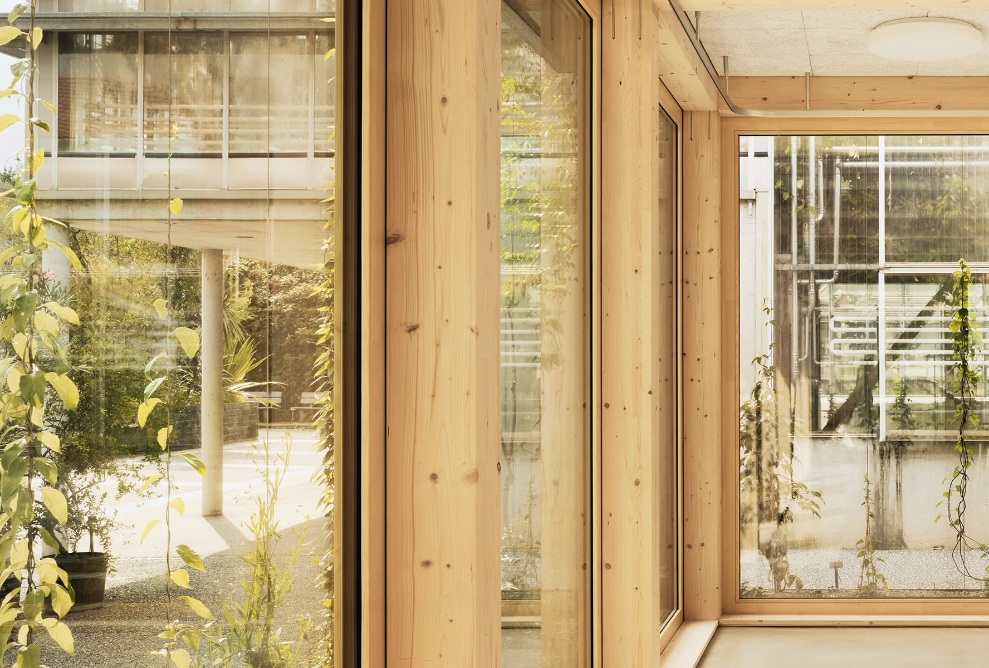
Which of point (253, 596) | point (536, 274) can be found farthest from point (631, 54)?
point (253, 596)

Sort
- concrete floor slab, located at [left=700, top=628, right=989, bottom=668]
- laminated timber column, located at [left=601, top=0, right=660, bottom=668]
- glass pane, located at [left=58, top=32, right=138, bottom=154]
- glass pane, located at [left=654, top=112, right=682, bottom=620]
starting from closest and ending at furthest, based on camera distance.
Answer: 1. glass pane, located at [left=58, top=32, right=138, bottom=154]
2. laminated timber column, located at [left=601, top=0, right=660, bottom=668]
3. concrete floor slab, located at [left=700, top=628, right=989, bottom=668]
4. glass pane, located at [left=654, top=112, right=682, bottom=620]

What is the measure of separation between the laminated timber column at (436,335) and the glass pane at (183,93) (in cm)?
43

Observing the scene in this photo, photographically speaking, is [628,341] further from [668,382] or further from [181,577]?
[181,577]

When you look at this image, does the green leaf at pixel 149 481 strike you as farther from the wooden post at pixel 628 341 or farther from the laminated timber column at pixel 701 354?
the laminated timber column at pixel 701 354

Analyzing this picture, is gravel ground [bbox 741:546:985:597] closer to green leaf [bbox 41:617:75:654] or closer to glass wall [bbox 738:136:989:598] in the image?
glass wall [bbox 738:136:989:598]

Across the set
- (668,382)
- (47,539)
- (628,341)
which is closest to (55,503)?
(47,539)

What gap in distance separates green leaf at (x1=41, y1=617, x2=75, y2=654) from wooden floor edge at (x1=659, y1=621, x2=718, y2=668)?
10.6 ft

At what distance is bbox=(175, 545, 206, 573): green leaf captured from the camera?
120 cm

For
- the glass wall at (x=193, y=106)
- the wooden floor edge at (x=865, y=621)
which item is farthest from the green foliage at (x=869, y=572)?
the glass wall at (x=193, y=106)

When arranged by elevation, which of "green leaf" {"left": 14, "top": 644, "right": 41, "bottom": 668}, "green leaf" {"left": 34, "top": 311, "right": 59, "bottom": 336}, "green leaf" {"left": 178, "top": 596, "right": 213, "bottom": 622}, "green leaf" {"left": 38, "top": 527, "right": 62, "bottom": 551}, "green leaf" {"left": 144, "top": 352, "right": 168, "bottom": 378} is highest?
"green leaf" {"left": 34, "top": 311, "right": 59, "bottom": 336}

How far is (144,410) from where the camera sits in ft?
3.73

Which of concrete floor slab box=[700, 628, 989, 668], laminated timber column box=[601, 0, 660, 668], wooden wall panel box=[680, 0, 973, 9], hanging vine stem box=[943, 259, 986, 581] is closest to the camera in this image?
laminated timber column box=[601, 0, 660, 668]

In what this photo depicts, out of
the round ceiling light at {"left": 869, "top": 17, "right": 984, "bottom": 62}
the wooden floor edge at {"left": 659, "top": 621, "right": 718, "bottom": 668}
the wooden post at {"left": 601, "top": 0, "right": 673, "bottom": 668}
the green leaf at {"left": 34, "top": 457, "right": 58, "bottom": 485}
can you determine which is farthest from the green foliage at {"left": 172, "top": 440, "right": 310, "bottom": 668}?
the round ceiling light at {"left": 869, "top": 17, "right": 984, "bottom": 62}

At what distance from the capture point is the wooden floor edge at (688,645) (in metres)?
3.88
